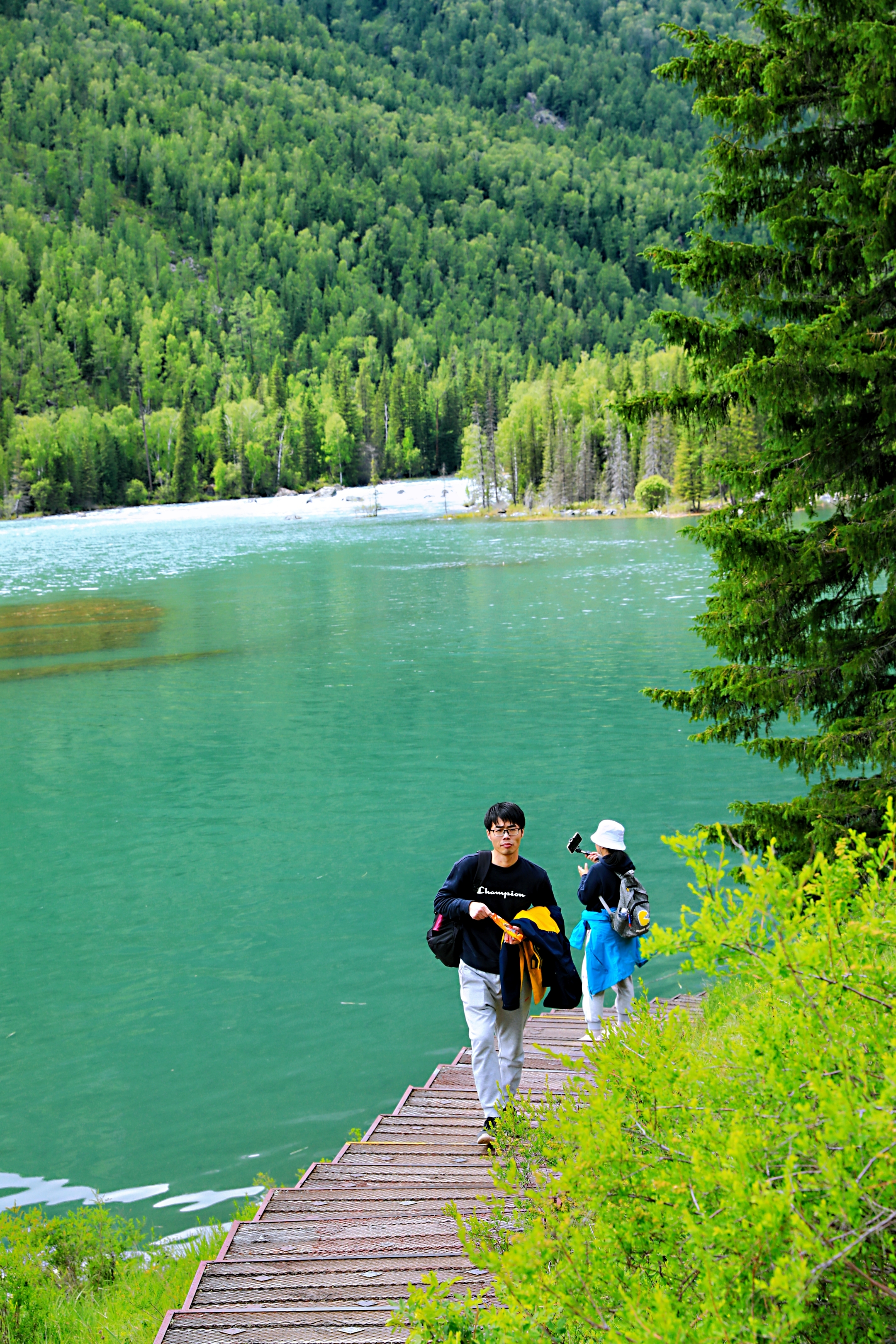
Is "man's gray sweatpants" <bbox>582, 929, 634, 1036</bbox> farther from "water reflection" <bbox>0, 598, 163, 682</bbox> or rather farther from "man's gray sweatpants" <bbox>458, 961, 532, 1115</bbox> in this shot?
"water reflection" <bbox>0, 598, 163, 682</bbox>

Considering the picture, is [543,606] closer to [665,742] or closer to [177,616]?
[177,616]

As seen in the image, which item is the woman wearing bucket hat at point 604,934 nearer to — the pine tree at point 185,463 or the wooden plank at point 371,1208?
the wooden plank at point 371,1208

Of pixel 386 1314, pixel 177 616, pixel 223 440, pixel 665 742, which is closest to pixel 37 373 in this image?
pixel 223 440

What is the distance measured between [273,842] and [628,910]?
10525 millimetres

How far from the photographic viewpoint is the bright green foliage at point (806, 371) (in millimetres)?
7941

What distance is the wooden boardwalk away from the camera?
4.16 meters

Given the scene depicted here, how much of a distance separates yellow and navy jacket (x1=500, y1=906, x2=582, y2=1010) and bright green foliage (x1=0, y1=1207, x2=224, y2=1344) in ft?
7.63

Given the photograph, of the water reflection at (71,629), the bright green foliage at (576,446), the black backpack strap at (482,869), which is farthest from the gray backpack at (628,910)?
the bright green foliage at (576,446)

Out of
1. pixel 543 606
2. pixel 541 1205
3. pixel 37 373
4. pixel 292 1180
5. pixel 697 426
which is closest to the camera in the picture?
pixel 541 1205

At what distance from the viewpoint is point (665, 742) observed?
22438mm

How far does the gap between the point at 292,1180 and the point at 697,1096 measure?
6258 mm

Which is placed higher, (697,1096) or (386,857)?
(697,1096)

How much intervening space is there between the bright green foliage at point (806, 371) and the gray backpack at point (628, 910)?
1.92 m

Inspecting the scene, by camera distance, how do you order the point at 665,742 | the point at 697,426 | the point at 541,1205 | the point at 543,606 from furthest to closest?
the point at 543,606, the point at 665,742, the point at 697,426, the point at 541,1205
